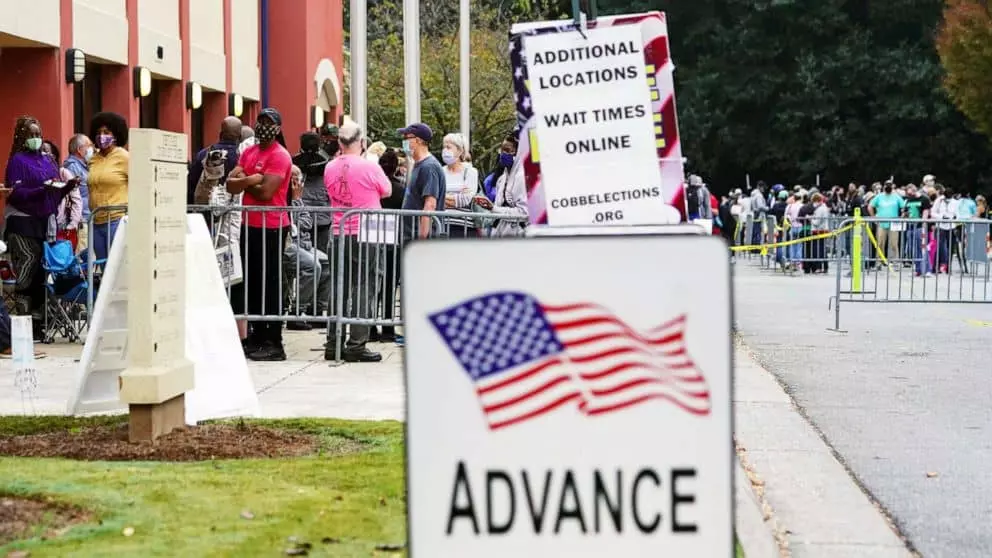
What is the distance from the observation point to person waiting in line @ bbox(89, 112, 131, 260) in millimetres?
13984

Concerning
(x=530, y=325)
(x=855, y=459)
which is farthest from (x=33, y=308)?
(x=530, y=325)

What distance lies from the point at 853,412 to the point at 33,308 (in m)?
7.39

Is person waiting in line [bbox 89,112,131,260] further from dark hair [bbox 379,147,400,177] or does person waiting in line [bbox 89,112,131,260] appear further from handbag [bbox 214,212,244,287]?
dark hair [bbox 379,147,400,177]

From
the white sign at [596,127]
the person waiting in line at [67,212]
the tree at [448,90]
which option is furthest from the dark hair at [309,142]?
the tree at [448,90]

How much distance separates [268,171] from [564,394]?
32.0 ft

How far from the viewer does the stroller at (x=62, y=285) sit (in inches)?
562

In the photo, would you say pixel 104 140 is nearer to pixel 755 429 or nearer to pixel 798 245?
pixel 755 429

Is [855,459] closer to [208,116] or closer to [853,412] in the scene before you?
[853,412]

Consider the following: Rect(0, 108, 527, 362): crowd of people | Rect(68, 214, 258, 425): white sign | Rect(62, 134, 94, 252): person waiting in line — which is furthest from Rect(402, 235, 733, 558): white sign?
Rect(62, 134, 94, 252): person waiting in line

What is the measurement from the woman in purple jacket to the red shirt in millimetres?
2087

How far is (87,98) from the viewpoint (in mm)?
21625

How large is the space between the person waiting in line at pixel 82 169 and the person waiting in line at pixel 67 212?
67 mm

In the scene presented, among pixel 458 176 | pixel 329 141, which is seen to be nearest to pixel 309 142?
pixel 458 176

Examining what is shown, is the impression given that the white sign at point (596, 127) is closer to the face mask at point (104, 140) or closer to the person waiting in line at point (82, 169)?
the face mask at point (104, 140)
